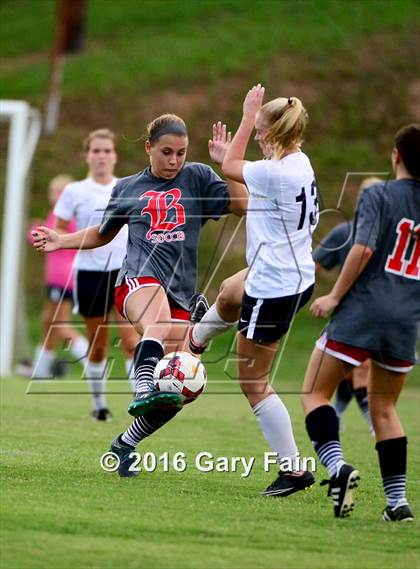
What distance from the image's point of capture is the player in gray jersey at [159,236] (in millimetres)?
6414

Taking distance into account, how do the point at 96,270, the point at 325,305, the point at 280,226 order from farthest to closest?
the point at 96,270, the point at 280,226, the point at 325,305

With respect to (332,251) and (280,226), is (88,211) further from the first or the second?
(280,226)

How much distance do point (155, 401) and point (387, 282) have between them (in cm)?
141

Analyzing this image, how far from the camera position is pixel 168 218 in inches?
258

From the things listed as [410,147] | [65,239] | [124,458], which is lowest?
[124,458]

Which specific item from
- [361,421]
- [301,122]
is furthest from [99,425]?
[301,122]

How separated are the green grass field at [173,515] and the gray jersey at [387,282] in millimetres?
904

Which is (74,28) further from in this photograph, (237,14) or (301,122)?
(301,122)

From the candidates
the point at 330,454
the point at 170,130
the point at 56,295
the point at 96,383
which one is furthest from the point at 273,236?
the point at 56,295

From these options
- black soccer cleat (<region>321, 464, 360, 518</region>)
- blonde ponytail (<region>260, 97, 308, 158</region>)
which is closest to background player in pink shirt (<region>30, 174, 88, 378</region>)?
blonde ponytail (<region>260, 97, 308, 158</region>)

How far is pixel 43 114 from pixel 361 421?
1756cm

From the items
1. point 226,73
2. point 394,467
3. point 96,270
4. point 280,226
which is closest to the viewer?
point 394,467

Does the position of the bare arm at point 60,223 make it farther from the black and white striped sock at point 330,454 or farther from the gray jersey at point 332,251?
the black and white striped sock at point 330,454

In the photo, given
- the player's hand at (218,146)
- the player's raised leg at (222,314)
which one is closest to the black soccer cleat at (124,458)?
the player's raised leg at (222,314)
